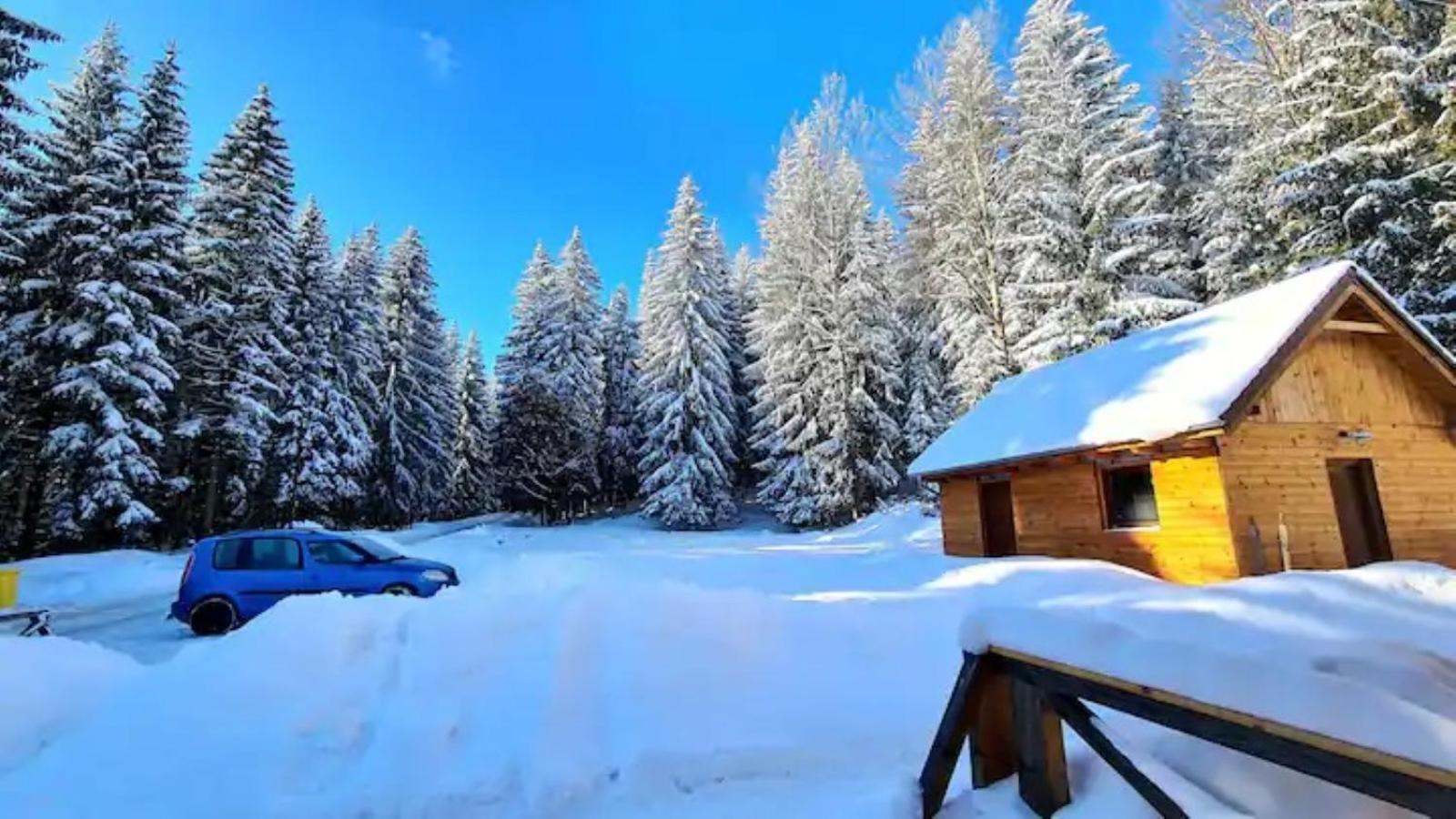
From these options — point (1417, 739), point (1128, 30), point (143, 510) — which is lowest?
point (1417, 739)

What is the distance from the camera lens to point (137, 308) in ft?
64.7

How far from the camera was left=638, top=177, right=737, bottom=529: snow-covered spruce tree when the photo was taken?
3089 centimetres

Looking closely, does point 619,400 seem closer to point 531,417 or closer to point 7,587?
point 531,417

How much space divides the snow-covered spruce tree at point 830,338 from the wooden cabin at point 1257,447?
1300cm

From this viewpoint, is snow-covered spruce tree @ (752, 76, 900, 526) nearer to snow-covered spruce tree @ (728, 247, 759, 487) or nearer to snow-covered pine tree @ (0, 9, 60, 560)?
snow-covered spruce tree @ (728, 247, 759, 487)

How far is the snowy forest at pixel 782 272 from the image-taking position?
16.8 m

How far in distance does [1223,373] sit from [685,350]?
75.0ft

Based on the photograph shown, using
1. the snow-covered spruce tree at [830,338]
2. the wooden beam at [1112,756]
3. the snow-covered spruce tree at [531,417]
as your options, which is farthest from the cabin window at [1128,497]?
the snow-covered spruce tree at [531,417]

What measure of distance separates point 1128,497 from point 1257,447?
2.13 metres

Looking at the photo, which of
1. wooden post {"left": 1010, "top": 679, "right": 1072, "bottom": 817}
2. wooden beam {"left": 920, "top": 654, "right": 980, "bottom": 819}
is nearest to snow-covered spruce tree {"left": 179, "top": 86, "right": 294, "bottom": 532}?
wooden beam {"left": 920, "top": 654, "right": 980, "bottom": 819}

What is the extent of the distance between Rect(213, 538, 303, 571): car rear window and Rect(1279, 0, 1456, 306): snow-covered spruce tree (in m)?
22.8

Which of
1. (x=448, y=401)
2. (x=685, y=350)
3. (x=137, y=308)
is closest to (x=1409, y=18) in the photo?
(x=685, y=350)

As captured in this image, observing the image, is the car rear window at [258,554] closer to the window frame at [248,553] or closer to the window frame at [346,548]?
the window frame at [248,553]

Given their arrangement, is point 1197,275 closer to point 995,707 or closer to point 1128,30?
point 1128,30
